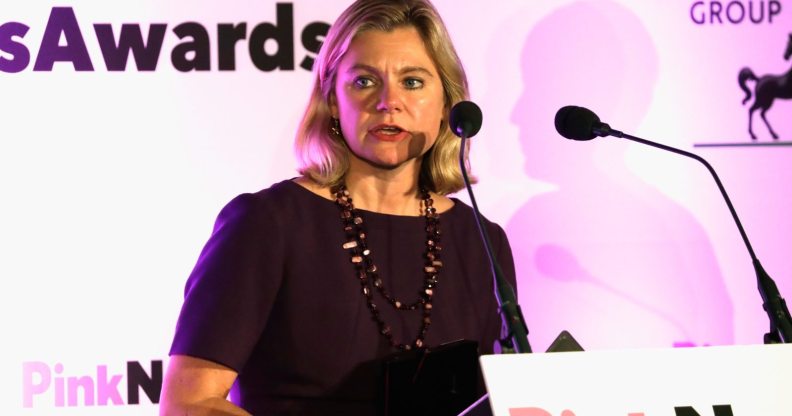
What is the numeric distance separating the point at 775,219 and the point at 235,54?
65.5 inches

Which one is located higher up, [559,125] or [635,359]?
[559,125]

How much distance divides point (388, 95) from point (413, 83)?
0.08 m

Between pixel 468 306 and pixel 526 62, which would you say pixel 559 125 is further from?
pixel 526 62

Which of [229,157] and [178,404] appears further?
[229,157]

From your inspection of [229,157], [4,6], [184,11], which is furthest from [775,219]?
[4,6]

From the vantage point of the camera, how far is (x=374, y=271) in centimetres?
193

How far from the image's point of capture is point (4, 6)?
2424 mm

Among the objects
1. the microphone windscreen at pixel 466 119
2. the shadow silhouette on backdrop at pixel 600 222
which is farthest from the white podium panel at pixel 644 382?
the shadow silhouette on backdrop at pixel 600 222

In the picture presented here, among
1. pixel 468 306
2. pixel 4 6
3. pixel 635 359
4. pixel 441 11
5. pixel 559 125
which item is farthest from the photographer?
pixel 441 11

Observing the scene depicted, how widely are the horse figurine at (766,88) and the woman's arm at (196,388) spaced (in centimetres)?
180

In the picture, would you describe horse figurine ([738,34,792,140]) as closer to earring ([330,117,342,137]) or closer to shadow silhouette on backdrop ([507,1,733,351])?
shadow silhouette on backdrop ([507,1,733,351])

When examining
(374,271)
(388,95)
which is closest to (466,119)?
(388,95)

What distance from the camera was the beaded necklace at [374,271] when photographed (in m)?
1.89

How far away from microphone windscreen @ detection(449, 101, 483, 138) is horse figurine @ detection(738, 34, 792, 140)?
4.83ft
